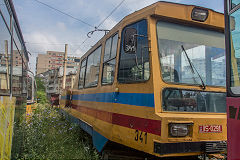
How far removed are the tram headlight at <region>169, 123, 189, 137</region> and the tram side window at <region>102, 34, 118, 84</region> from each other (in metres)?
1.79

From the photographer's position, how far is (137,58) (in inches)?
151

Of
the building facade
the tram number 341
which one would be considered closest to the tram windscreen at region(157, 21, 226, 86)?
the tram number 341

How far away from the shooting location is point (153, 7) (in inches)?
146

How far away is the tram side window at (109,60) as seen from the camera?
4578 millimetres

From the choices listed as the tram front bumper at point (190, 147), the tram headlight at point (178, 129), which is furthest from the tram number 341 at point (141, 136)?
the tram headlight at point (178, 129)

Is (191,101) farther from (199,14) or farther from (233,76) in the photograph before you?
(199,14)

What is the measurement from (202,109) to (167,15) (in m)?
1.66

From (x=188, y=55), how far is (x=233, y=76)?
155cm

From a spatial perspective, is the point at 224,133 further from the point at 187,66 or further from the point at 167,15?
the point at 167,15

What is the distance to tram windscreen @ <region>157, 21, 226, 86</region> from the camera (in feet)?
12.0

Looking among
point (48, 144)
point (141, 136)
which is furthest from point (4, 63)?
point (48, 144)

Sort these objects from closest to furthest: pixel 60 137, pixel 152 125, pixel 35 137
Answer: pixel 152 125
pixel 35 137
pixel 60 137

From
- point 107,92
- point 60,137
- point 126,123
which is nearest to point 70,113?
point 60,137

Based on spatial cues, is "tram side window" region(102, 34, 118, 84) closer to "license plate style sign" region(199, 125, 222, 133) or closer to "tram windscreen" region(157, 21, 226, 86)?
Answer: "tram windscreen" region(157, 21, 226, 86)
